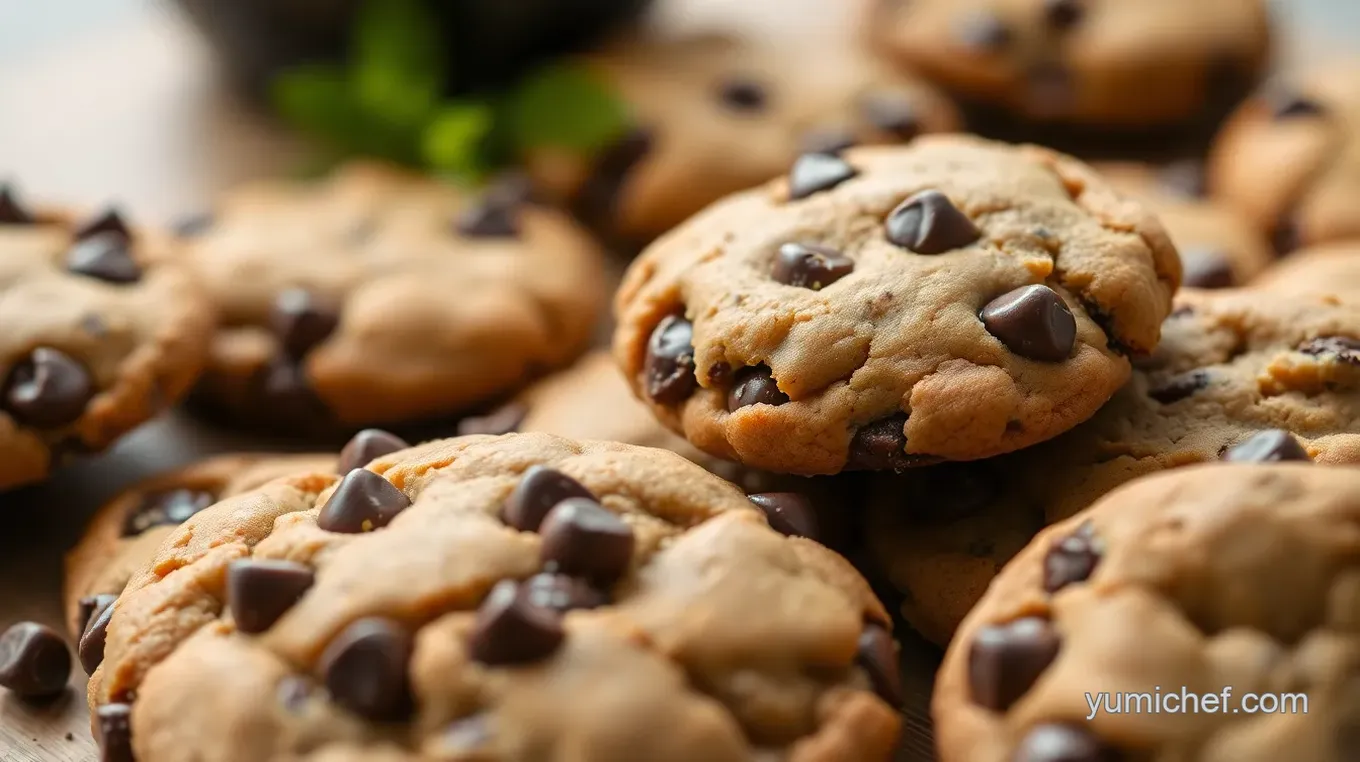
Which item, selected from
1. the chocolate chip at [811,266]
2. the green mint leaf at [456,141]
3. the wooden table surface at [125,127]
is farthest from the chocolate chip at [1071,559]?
the green mint leaf at [456,141]

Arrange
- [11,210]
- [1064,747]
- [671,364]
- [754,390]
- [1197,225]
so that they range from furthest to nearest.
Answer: [1197,225]
[11,210]
[671,364]
[754,390]
[1064,747]

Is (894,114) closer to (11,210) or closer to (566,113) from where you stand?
(566,113)

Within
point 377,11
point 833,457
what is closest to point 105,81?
point 377,11

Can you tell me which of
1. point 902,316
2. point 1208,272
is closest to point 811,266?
point 902,316

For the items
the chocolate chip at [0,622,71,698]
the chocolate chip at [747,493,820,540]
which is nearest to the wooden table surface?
the chocolate chip at [0,622,71,698]

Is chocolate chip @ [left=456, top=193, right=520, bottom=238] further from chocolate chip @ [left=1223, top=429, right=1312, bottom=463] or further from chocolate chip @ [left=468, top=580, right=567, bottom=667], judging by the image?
chocolate chip @ [left=1223, top=429, right=1312, bottom=463]

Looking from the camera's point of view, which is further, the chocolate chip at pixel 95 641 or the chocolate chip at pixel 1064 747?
the chocolate chip at pixel 95 641

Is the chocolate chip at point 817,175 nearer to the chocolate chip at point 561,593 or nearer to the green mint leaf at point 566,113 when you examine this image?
the chocolate chip at point 561,593
